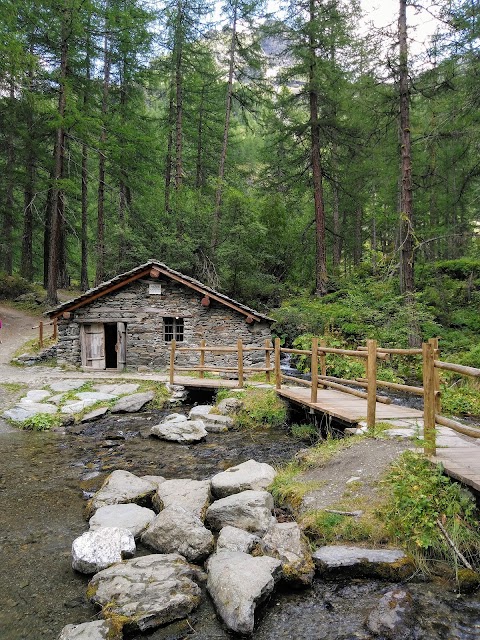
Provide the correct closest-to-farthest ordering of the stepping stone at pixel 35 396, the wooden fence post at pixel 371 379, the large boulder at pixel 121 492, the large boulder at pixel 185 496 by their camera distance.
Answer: the large boulder at pixel 185 496, the large boulder at pixel 121 492, the wooden fence post at pixel 371 379, the stepping stone at pixel 35 396

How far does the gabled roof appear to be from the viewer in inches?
624

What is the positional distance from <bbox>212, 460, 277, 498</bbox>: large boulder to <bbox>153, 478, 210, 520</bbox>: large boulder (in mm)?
162

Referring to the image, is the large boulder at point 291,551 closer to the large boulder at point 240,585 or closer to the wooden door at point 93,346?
the large boulder at point 240,585

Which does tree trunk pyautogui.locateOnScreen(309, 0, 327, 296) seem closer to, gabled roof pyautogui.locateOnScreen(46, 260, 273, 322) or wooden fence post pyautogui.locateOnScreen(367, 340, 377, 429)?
gabled roof pyautogui.locateOnScreen(46, 260, 273, 322)

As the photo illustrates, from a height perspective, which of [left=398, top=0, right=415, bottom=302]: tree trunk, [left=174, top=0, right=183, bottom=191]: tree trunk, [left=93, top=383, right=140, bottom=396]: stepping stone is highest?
[left=174, top=0, right=183, bottom=191]: tree trunk

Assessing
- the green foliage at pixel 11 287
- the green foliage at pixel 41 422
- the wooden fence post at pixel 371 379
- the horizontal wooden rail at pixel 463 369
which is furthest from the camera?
the green foliage at pixel 11 287

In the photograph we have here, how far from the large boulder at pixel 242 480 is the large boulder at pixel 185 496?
16 cm

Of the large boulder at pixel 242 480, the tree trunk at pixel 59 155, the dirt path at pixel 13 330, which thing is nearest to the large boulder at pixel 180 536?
the large boulder at pixel 242 480

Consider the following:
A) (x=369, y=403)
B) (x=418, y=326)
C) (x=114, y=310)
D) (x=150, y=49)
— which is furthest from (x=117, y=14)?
(x=369, y=403)

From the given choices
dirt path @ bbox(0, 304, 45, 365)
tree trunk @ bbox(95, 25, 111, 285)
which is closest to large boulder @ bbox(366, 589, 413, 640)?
dirt path @ bbox(0, 304, 45, 365)

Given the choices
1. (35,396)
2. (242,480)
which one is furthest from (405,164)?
(35,396)

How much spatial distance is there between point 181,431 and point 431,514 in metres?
5.65

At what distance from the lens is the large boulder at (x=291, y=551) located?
3771 mm

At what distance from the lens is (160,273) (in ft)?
52.6
